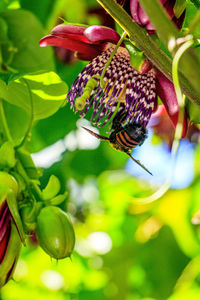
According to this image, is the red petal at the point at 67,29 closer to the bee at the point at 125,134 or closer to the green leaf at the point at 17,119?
the bee at the point at 125,134

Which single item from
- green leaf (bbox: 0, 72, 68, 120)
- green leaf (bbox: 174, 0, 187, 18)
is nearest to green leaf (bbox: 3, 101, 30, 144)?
green leaf (bbox: 0, 72, 68, 120)

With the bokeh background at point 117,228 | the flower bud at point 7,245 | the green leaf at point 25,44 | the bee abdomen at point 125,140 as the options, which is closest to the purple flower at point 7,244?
the flower bud at point 7,245

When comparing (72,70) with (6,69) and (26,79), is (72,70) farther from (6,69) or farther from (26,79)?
(26,79)

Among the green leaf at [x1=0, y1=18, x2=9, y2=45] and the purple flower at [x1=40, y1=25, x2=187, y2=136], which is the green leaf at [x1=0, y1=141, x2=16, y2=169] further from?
the green leaf at [x1=0, y1=18, x2=9, y2=45]

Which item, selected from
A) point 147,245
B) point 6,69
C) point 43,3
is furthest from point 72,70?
point 147,245

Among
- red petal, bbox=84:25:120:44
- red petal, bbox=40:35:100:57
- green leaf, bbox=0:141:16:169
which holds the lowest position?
green leaf, bbox=0:141:16:169

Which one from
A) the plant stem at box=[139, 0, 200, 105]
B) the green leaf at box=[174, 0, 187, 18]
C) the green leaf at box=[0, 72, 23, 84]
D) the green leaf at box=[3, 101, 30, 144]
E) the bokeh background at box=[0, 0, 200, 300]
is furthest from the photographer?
the bokeh background at box=[0, 0, 200, 300]

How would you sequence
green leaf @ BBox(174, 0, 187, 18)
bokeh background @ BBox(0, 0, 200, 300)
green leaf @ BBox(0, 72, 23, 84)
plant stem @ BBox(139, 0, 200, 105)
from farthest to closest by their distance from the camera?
1. bokeh background @ BBox(0, 0, 200, 300)
2. green leaf @ BBox(0, 72, 23, 84)
3. green leaf @ BBox(174, 0, 187, 18)
4. plant stem @ BBox(139, 0, 200, 105)

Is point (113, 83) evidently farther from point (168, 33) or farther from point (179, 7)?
point (168, 33)
